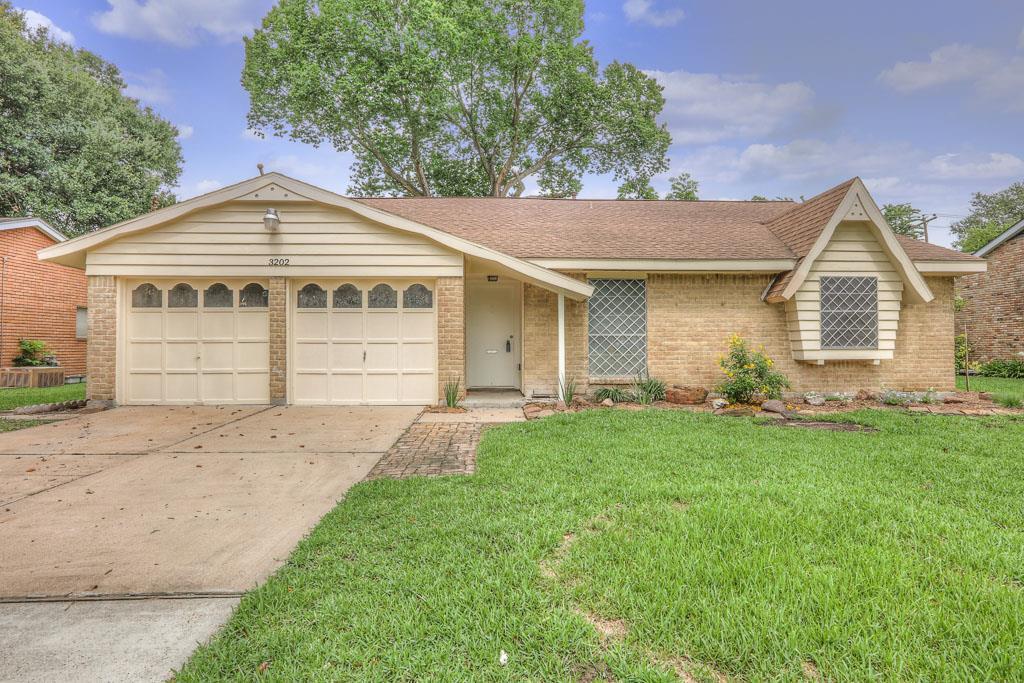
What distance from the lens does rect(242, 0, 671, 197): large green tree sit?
19047 mm

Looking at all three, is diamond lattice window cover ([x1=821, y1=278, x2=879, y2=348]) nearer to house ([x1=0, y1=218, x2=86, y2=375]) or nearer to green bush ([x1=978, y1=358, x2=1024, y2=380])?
green bush ([x1=978, y1=358, x2=1024, y2=380])

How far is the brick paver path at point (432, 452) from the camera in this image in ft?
14.2

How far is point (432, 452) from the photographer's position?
5.06 m

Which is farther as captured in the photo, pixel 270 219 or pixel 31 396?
pixel 31 396

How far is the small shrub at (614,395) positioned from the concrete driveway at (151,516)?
4052mm

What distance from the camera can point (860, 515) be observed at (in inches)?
119

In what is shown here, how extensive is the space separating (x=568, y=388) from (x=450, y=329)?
→ 8.31 ft

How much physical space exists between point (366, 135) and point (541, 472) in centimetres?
2108

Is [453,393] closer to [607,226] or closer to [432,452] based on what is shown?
[432,452]

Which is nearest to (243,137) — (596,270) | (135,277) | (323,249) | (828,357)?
(135,277)

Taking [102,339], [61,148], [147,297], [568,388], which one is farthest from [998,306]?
[61,148]

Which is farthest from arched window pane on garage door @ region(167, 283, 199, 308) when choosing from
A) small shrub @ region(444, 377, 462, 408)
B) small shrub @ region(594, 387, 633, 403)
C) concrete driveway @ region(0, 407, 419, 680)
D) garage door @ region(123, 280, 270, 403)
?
small shrub @ region(594, 387, 633, 403)

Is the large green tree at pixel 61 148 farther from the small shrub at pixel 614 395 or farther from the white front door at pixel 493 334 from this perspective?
the small shrub at pixel 614 395

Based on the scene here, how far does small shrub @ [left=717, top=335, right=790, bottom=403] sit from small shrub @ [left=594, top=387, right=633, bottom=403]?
1760 mm
